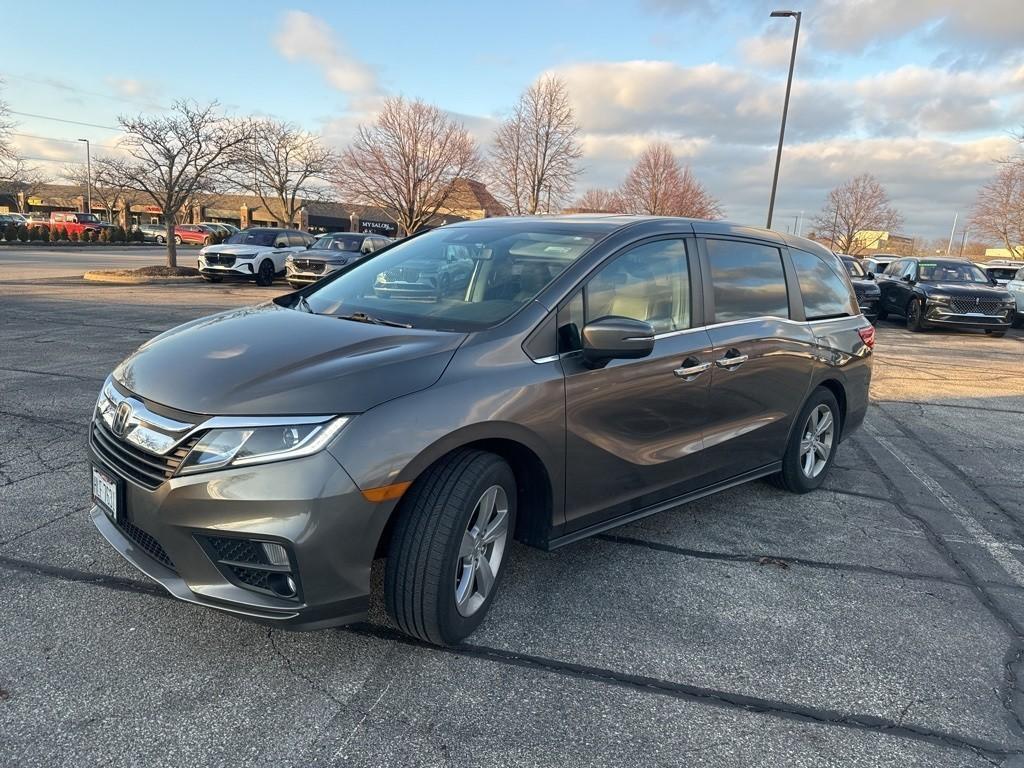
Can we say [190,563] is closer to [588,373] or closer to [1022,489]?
[588,373]

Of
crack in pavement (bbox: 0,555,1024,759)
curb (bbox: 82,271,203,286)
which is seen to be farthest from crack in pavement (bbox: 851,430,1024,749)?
curb (bbox: 82,271,203,286)

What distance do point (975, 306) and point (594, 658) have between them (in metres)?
16.7

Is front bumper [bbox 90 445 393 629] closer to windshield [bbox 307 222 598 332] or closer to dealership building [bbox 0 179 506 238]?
windshield [bbox 307 222 598 332]

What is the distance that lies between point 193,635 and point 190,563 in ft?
1.78

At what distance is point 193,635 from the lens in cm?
285

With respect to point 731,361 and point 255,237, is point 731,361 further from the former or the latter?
point 255,237

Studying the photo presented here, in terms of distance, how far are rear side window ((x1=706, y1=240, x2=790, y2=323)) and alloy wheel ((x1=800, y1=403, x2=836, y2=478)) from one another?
88cm

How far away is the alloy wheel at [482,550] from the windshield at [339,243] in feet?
57.8

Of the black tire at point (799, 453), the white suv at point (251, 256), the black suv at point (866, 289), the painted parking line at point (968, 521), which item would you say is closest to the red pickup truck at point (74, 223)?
the white suv at point (251, 256)

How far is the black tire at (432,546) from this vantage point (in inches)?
104

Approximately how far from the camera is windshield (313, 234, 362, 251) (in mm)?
19656

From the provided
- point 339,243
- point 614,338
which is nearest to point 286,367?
point 614,338

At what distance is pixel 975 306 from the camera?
52.2 ft

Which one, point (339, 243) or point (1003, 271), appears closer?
point (339, 243)
